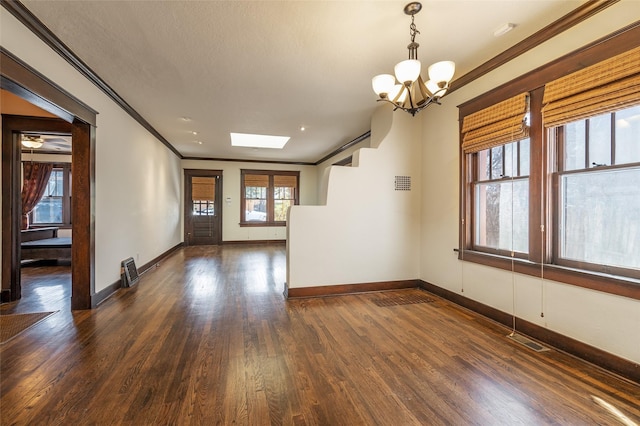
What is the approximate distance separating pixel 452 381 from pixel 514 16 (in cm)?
298

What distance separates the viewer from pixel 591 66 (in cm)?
217

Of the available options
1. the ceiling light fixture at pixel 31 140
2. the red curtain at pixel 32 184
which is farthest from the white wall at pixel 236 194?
the ceiling light fixture at pixel 31 140

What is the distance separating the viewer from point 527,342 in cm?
254

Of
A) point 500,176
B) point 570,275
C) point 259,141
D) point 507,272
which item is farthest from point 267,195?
point 570,275

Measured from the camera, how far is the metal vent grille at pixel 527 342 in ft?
8.00

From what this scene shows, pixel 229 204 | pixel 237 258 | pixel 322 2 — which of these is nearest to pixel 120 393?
pixel 322 2

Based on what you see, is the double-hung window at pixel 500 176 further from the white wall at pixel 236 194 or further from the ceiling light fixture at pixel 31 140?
the ceiling light fixture at pixel 31 140

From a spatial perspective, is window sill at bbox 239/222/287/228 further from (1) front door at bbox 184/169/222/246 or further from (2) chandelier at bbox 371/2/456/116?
(2) chandelier at bbox 371/2/456/116

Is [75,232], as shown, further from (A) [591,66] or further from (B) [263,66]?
(A) [591,66]

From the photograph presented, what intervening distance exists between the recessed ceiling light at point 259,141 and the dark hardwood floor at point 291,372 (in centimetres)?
424

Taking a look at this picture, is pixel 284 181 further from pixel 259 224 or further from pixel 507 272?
pixel 507 272

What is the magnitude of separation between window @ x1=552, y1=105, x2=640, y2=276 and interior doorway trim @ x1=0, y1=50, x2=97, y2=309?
481cm

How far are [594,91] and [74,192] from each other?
5.27 meters

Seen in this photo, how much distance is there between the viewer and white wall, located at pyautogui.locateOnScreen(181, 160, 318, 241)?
28.9ft
